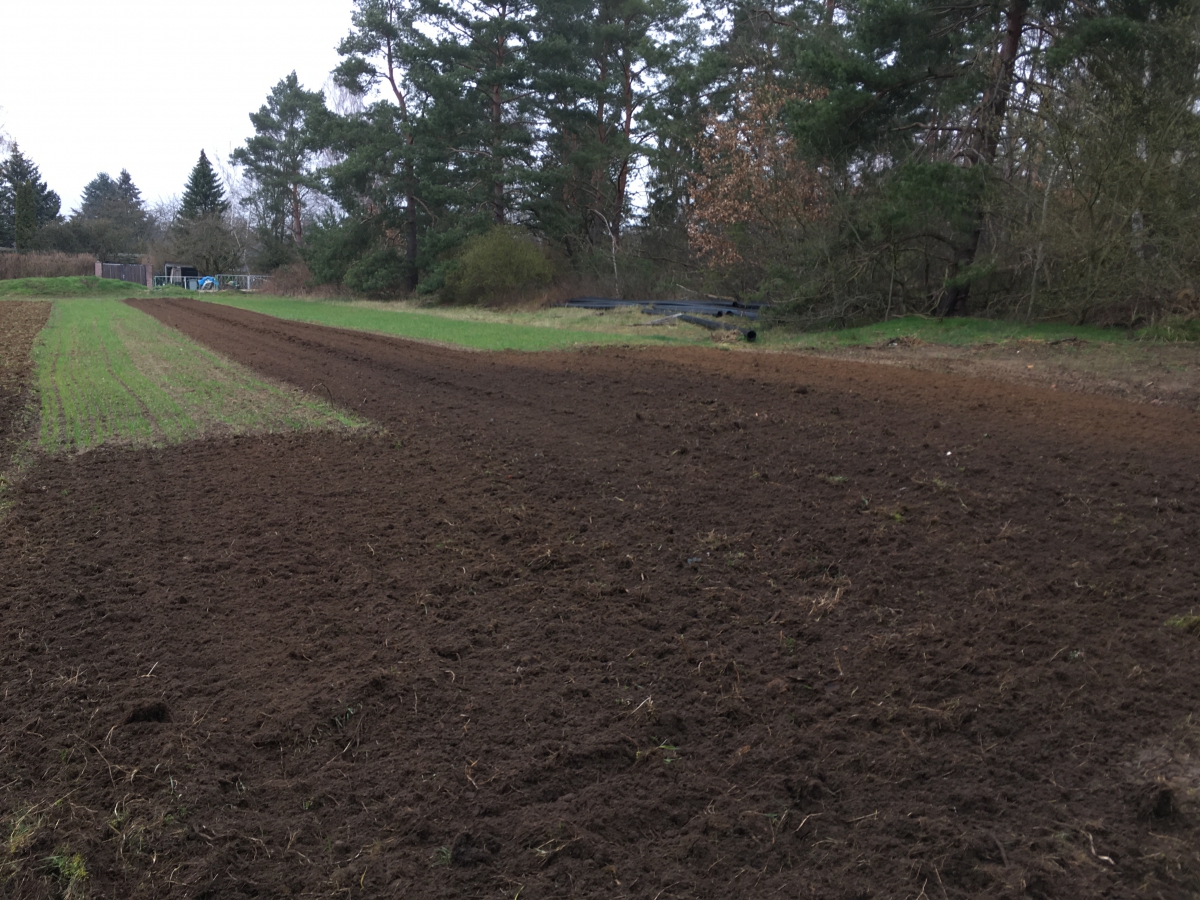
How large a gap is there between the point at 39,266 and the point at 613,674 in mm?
58302

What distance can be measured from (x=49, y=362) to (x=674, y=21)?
27.6 m

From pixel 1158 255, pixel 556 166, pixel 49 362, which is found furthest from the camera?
pixel 556 166

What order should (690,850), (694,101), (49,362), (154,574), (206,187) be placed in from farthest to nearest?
(206,187)
(694,101)
(49,362)
(154,574)
(690,850)

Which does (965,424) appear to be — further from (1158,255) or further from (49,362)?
(49,362)

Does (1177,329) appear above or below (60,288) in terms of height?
above

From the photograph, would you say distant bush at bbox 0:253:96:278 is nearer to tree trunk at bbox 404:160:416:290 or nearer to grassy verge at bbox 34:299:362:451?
tree trunk at bbox 404:160:416:290

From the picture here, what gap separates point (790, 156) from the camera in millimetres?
23375

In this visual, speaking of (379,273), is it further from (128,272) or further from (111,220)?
(111,220)

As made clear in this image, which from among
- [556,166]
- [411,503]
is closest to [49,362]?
[411,503]

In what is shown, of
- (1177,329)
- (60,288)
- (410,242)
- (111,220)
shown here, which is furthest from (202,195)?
(1177,329)

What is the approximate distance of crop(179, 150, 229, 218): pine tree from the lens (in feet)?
228

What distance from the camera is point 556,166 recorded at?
35.2m

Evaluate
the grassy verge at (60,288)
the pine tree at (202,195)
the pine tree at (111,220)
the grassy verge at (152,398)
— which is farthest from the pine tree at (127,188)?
the grassy verge at (152,398)

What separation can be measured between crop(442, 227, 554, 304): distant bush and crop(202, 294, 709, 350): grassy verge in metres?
1.36
